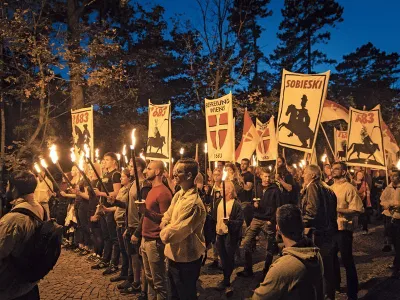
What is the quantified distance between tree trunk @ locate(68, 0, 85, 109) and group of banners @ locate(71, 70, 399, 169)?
479 cm

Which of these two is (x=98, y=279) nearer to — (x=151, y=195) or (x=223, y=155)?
(x=151, y=195)

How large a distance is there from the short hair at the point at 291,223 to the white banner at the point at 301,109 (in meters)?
3.53

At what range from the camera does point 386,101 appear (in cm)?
3800

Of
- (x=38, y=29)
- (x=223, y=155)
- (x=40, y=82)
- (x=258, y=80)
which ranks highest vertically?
(x=258, y=80)

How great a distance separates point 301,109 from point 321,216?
88.1 inches

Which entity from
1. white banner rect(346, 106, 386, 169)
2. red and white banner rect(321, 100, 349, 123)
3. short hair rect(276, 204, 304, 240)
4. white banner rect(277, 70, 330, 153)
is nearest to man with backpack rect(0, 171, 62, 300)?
short hair rect(276, 204, 304, 240)

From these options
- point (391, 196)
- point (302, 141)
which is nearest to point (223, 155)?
point (302, 141)

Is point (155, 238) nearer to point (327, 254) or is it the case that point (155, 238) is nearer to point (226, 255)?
point (226, 255)

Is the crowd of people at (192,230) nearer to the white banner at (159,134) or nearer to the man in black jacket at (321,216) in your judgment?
the man in black jacket at (321,216)

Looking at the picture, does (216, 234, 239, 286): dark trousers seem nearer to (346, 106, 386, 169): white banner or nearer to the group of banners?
the group of banners

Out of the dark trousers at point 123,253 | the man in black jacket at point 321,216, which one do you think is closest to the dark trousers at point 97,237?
the dark trousers at point 123,253

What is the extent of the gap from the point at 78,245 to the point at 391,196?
7.88 m

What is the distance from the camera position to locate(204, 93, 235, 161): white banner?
8.18 m

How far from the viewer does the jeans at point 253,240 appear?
264 inches
